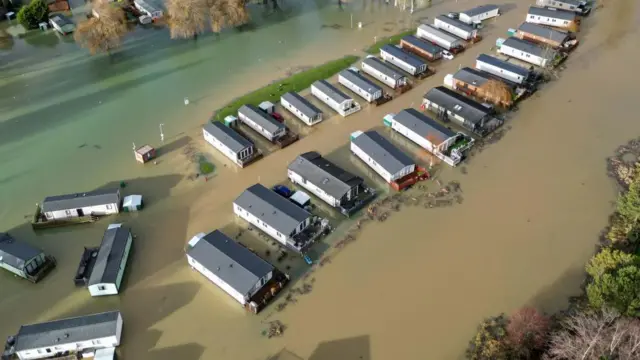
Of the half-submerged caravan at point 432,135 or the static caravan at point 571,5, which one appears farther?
the static caravan at point 571,5

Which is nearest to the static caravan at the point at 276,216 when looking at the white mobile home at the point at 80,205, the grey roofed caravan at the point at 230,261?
the grey roofed caravan at the point at 230,261

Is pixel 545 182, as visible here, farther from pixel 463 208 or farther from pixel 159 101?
pixel 159 101

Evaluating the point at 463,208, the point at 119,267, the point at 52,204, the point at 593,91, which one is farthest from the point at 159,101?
the point at 593,91

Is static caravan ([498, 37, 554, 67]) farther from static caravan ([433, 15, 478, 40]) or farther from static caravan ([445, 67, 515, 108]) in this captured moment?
static caravan ([445, 67, 515, 108])

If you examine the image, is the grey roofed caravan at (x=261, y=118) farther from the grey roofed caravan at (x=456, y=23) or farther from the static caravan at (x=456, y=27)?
the grey roofed caravan at (x=456, y=23)

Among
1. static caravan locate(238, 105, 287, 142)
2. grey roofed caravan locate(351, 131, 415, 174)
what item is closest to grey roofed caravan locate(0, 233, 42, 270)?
static caravan locate(238, 105, 287, 142)
